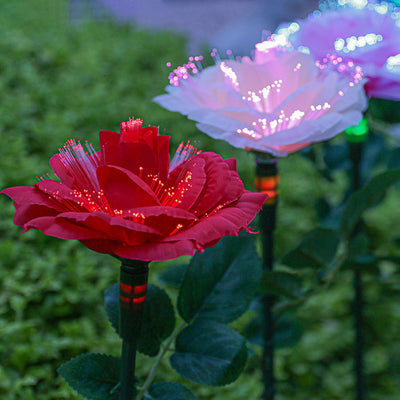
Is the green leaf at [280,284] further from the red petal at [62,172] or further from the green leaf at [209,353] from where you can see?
the red petal at [62,172]

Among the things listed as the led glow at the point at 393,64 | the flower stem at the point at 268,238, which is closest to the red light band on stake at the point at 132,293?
the flower stem at the point at 268,238

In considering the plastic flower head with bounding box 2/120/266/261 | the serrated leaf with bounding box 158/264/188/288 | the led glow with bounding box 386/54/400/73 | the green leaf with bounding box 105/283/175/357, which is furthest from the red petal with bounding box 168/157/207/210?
the led glow with bounding box 386/54/400/73

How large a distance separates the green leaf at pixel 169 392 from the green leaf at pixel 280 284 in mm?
219

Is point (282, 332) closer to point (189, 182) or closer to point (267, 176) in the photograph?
point (267, 176)

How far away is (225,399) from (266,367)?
0.25 m

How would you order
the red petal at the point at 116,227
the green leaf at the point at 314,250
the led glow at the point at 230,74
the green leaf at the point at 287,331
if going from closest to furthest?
1. the red petal at the point at 116,227
2. the led glow at the point at 230,74
3. the green leaf at the point at 314,250
4. the green leaf at the point at 287,331

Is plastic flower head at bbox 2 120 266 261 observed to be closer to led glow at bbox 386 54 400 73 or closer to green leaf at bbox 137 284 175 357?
green leaf at bbox 137 284 175 357

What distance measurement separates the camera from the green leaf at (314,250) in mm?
685

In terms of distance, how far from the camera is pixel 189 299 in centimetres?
55

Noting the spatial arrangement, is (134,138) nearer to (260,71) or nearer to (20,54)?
(260,71)

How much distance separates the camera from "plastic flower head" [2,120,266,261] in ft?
1.19

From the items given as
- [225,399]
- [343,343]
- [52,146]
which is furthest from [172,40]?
[225,399]

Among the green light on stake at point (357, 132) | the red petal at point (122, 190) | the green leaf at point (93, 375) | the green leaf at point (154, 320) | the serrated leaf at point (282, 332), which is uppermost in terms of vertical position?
the green light on stake at point (357, 132)

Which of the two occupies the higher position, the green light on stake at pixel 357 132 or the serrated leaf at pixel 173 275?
the green light on stake at pixel 357 132
